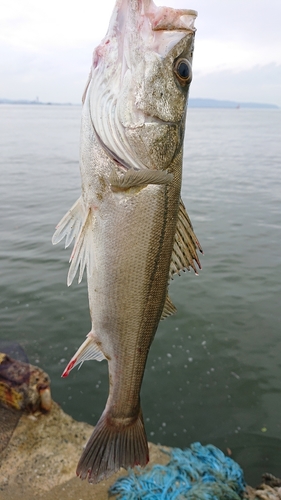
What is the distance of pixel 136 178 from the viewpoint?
2.01 meters

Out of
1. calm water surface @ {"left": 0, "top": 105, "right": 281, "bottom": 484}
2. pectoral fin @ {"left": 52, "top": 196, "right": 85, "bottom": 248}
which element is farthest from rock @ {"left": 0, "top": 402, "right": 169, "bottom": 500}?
pectoral fin @ {"left": 52, "top": 196, "right": 85, "bottom": 248}

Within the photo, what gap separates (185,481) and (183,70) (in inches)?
141

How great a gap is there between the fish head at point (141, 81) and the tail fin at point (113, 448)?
1.63 m

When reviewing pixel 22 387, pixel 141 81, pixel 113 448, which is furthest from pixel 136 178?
pixel 22 387

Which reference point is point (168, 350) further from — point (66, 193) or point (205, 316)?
point (66, 193)

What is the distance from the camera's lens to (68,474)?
3.64m

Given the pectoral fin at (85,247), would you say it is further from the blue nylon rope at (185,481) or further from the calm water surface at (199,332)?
the calm water surface at (199,332)

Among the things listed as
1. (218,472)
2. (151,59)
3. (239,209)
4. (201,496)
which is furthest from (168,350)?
(239,209)

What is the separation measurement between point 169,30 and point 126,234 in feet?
3.57

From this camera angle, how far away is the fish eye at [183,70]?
2061 mm

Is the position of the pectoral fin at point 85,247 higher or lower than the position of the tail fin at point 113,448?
higher

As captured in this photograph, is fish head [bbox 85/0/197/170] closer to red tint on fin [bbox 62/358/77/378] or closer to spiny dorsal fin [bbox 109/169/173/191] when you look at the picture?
spiny dorsal fin [bbox 109/169/173/191]

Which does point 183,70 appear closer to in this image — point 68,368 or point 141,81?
point 141,81

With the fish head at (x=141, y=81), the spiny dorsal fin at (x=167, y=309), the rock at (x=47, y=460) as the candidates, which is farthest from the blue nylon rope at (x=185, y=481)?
the fish head at (x=141, y=81)
